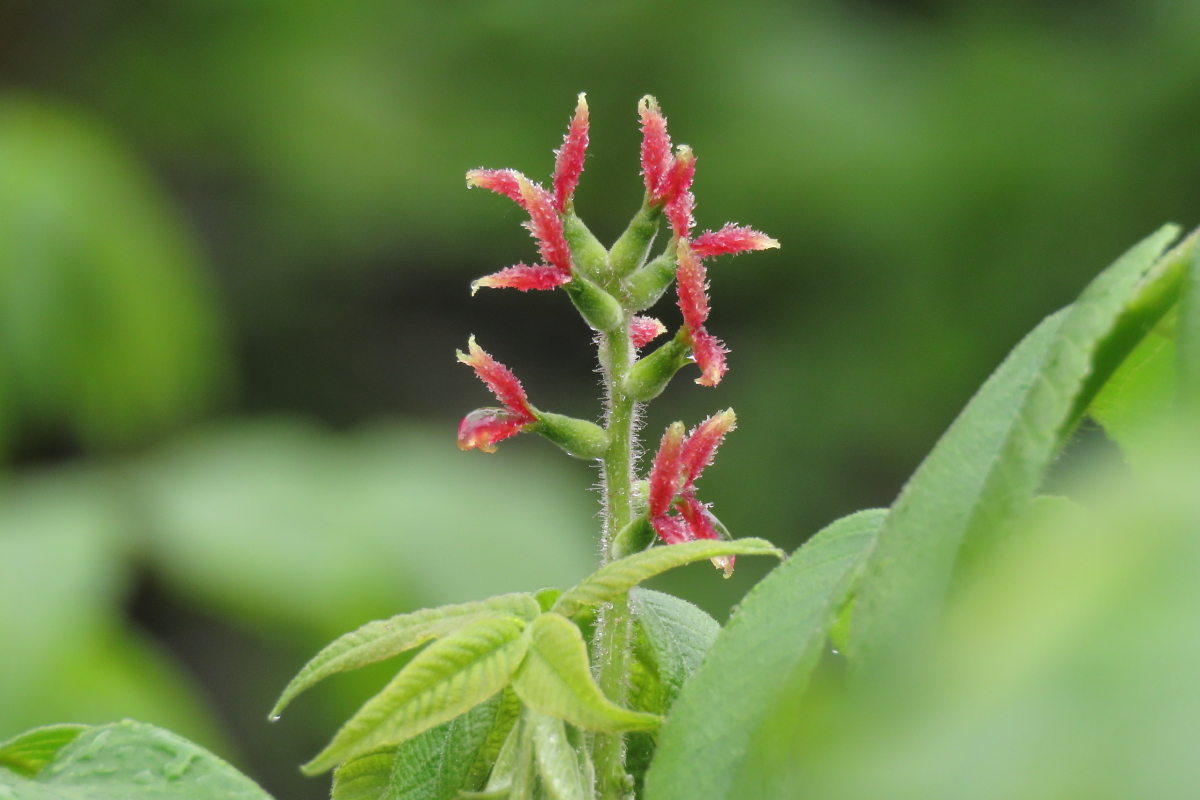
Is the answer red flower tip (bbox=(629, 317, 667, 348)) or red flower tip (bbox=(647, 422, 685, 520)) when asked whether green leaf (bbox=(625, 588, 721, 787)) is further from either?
red flower tip (bbox=(629, 317, 667, 348))

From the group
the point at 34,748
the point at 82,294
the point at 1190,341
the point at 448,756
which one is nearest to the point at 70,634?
the point at 82,294

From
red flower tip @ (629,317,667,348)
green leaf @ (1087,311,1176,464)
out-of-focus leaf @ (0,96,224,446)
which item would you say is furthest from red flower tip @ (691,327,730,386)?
out-of-focus leaf @ (0,96,224,446)

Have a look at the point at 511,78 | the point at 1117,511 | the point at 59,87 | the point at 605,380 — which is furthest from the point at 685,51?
the point at 1117,511

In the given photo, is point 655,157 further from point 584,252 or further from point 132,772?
point 132,772

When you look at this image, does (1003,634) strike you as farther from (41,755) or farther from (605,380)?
(41,755)

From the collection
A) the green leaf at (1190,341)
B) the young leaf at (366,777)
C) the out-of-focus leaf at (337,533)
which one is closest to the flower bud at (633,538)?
the young leaf at (366,777)

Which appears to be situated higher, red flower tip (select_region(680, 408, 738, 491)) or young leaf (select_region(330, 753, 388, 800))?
red flower tip (select_region(680, 408, 738, 491))
